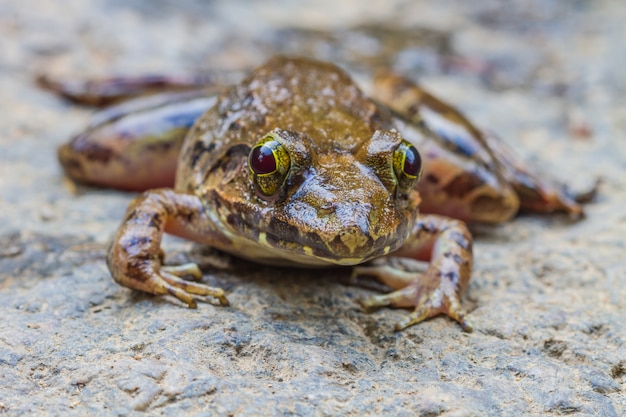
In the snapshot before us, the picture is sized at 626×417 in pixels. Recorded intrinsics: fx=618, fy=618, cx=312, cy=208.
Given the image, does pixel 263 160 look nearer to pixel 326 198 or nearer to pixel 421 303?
pixel 326 198

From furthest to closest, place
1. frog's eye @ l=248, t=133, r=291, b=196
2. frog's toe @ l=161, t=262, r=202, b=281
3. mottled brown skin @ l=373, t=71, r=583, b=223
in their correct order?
mottled brown skin @ l=373, t=71, r=583, b=223
frog's toe @ l=161, t=262, r=202, b=281
frog's eye @ l=248, t=133, r=291, b=196

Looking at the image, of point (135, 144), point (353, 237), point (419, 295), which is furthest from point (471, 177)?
point (135, 144)

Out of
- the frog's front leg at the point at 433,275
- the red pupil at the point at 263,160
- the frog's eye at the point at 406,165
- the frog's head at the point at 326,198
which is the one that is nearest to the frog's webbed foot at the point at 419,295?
the frog's front leg at the point at 433,275

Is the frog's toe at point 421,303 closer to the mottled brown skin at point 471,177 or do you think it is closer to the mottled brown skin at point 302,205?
the mottled brown skin at point 302,205

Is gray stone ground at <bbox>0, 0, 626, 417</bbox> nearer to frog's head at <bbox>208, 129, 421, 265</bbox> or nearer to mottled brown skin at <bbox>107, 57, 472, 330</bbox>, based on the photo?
mottled brown skin at <bbox>107, 57, 472, 330</bbox>

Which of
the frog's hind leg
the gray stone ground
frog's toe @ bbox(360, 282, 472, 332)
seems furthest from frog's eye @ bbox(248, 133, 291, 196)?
the frog's hind leg

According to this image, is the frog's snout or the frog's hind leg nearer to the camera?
the frog's snout

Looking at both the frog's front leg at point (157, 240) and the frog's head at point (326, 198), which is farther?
the frog's front leg at point (157, 240)
